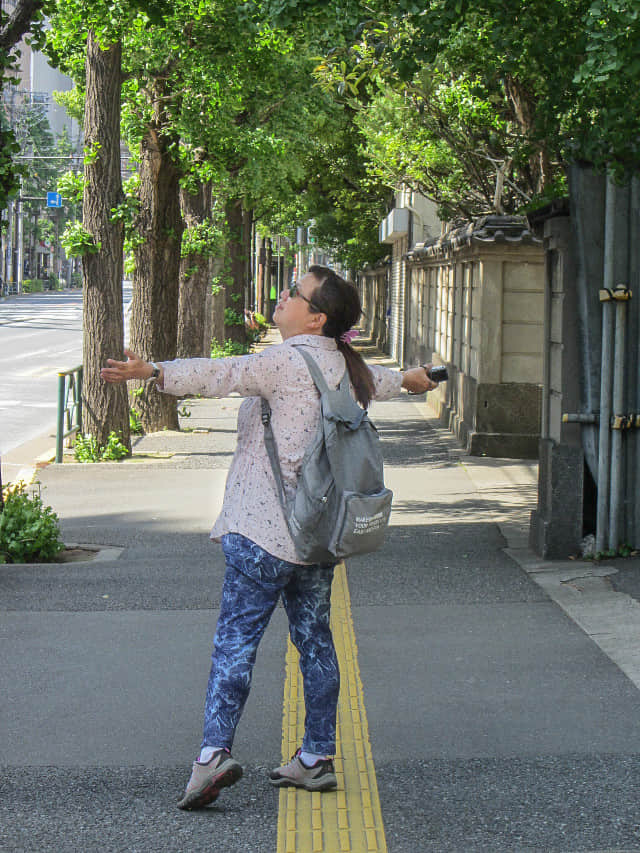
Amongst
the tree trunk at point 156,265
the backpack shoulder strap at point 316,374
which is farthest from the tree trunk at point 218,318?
the backpack shoulder strap at point 316,374

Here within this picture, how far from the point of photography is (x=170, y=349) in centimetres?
1873

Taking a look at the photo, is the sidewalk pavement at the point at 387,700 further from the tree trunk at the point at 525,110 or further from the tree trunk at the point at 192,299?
the tree trunk at the point at 192,299

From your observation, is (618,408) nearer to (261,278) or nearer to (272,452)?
(272,452)

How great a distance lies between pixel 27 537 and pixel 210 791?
17.6 ft

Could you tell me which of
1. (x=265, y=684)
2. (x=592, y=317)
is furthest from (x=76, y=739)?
(x=592, y=317)

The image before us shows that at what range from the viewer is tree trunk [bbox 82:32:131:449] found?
50.5 ft

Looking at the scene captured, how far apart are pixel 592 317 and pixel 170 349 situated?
11.0 metres

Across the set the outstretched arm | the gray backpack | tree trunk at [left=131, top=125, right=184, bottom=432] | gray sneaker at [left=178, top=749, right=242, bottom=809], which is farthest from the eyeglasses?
tree trunk at [left=131, top=125, right=184, bottom=432]

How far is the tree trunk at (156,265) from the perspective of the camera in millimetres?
18000

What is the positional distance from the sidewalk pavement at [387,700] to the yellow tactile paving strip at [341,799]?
0.05 metres

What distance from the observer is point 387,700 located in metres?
5.32

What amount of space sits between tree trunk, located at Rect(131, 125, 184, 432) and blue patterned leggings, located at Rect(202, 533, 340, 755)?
1432cm

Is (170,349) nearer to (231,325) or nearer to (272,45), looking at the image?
(272,45)

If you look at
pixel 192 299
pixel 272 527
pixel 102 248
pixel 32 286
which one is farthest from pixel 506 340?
pixel 32 286
